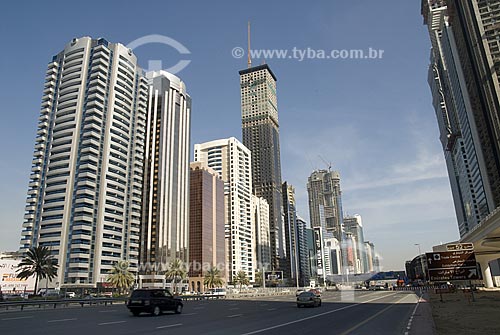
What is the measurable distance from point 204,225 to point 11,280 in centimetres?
8561

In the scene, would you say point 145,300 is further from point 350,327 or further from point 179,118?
point 179,118

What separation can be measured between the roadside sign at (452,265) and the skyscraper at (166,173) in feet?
424

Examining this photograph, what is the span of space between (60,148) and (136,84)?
40.6 metres

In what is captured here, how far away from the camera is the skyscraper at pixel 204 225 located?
172 m

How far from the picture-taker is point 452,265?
100ft

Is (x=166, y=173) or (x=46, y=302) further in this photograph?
(x=166, y=173)

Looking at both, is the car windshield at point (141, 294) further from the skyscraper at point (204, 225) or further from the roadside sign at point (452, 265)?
the skyscraper at point (204, 225)

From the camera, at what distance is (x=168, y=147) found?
534 ft

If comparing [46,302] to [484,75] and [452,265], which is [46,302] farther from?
[484,75]

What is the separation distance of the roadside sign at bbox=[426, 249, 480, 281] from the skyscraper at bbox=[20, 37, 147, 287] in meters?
107

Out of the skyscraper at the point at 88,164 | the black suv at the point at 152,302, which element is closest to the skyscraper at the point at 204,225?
the skyscraper at the point at 88,164

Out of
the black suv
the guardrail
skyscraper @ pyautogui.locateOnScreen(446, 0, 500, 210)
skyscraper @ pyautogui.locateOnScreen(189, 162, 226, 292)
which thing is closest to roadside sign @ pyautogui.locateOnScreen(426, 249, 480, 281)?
the black suv

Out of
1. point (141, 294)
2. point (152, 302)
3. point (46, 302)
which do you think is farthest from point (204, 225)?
point (152, 302)

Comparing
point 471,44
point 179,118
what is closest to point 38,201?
point 179,118
